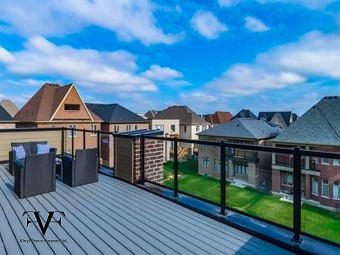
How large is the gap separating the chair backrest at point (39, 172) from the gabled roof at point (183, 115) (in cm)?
3394

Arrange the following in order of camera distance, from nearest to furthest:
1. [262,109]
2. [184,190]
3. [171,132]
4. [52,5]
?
[184,190], [52,5], [171,132], [262,109]

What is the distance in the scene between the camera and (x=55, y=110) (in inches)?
931

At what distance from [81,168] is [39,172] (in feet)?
2.61

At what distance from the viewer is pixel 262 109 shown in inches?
1886

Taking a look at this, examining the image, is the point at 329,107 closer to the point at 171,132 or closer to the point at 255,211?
the point at 171,132

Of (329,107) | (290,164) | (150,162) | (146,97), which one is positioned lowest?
(150,162)

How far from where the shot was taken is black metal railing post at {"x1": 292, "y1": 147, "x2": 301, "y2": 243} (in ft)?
8.07

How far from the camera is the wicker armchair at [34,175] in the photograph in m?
3.85

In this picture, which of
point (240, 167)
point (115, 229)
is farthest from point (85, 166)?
point (240, 167)

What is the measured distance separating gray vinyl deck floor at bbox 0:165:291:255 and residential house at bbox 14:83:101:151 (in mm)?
21422

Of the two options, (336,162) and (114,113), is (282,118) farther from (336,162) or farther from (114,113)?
(336,162)

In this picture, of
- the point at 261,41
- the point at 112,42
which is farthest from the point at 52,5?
the point at 261,41

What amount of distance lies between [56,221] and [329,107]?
83.6ft

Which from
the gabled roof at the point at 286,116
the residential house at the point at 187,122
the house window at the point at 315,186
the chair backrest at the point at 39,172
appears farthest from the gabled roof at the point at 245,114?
the house window at the point at 315,186
